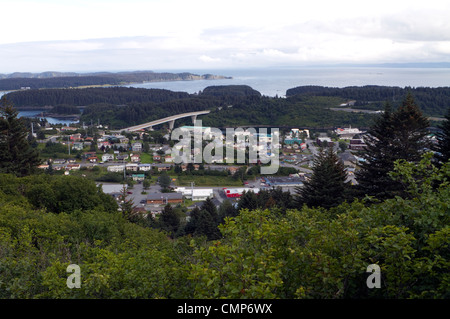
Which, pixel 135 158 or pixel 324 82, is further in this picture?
pixel 324 82

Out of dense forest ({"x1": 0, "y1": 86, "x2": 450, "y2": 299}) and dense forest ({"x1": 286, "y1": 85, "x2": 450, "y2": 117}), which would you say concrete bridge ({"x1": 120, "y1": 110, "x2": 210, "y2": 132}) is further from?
dense forest ({"x1": 0, "y1": 86, "x2": 450, "y2": 299})

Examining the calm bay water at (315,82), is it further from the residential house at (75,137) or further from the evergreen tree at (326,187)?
the evergreen tree at (326,187)

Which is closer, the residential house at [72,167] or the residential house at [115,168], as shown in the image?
the residential house at [72,167]

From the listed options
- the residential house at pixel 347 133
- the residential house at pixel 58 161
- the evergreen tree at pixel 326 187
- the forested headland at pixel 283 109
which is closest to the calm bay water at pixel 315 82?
the forested headland at pixel 283 109

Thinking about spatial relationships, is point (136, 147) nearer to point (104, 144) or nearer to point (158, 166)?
point (104, 144)

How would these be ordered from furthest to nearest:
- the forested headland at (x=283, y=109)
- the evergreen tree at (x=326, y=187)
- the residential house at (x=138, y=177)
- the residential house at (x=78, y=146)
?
the forested headland at (x=283, y=109)
the residential house at (x=78, y=146)
the residential house at (x=138, y=177)
the evergreen tree at (x=326, y=187)

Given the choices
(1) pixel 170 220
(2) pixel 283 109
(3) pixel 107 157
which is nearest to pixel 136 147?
(3) pixel 107 157
